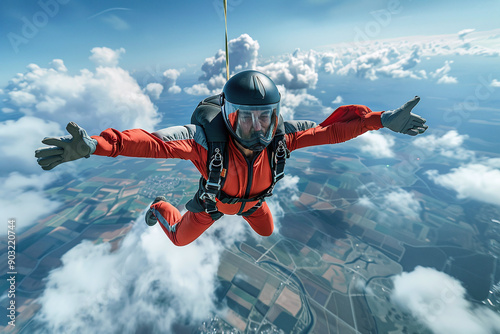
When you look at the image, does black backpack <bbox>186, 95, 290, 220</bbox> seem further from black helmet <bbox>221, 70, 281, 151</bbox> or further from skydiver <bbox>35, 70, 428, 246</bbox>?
black helmet <bbox>221, 70, 281, 151</bbox>

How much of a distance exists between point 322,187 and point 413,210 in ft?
102

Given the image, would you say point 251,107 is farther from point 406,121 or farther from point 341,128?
point 406,121

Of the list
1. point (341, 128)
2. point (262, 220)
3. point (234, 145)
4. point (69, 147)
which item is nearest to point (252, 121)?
point (234, 145)

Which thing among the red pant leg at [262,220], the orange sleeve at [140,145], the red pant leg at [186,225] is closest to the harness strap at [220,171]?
the orange sleeve at [140,145]

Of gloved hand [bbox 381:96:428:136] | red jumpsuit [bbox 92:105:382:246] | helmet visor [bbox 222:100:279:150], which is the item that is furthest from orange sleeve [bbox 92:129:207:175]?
gloved hand [bbox 381:96:428:136]

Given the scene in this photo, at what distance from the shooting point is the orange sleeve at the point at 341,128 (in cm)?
241

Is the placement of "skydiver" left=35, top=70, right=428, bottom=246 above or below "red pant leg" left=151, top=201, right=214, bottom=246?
above

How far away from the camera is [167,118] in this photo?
132250mm

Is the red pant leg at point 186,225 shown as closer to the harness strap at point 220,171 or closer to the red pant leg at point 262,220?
the red pant leg at point 262,220

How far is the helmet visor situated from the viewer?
2078 mm

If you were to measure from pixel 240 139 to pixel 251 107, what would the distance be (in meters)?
0.38

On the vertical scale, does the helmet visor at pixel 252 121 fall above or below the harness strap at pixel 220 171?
above

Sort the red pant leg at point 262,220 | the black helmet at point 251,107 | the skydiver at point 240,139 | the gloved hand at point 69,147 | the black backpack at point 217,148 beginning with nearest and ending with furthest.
Result: 1. the gloved hand at point 69,147
2. the skydiver at point 240,139
3. the black helmet at point 251,107
4. the black backpack at point 217,148
5. the red pant leg at point 262,220

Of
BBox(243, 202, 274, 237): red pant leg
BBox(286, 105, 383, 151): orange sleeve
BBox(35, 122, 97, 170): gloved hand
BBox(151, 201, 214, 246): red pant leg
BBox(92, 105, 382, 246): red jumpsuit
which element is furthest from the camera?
BBox(243, 202, 274, 237): red pant leg
